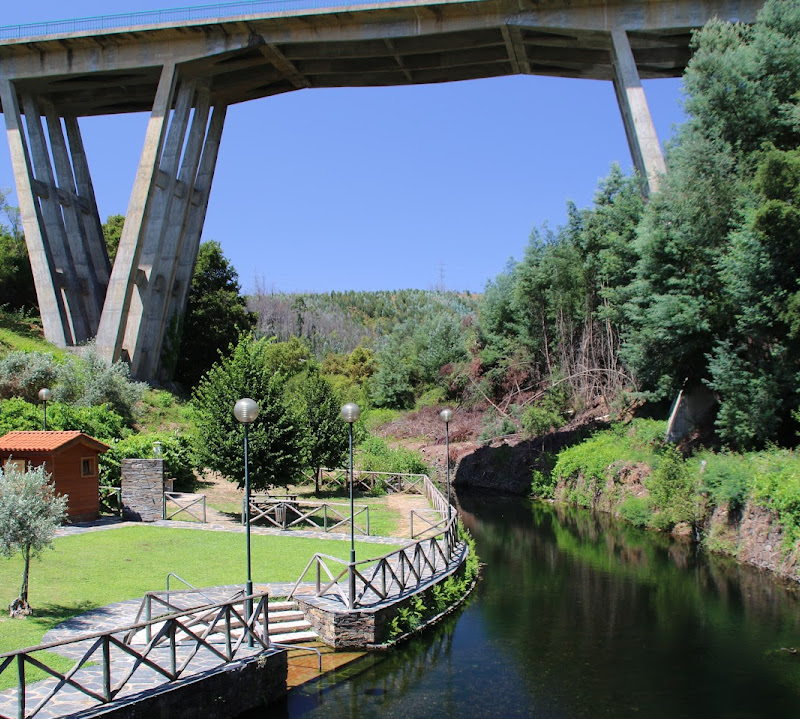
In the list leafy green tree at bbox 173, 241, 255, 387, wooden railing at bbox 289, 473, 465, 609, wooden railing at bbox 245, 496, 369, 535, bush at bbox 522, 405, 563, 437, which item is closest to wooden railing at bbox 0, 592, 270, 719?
wooden railing at bbox 289, 473, 465, 609

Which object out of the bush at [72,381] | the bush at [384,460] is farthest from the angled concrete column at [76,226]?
the bush at [384,460]

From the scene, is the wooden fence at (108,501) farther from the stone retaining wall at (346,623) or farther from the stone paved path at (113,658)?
the stone retaining wall at (346,623)

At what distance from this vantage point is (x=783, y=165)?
18000 millimetres

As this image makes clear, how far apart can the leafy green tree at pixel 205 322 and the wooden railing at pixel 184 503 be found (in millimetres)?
19866

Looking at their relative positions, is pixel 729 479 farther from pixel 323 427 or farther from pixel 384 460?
pixel 384 460

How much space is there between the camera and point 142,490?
1969 centimetres

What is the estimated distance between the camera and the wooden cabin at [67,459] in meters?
17.7

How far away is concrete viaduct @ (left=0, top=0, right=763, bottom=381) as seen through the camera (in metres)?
28.6

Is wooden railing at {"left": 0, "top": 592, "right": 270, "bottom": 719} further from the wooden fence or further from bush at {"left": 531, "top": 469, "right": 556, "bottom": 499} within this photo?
bush at {"left": 531, "top": 469, "right": 556, "bottom": 499}

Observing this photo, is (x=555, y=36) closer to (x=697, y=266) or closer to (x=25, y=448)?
(x=697, y=266)

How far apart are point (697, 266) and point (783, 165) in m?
4.00

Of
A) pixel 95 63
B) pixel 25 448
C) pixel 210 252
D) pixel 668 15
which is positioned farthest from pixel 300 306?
pixel 25 448

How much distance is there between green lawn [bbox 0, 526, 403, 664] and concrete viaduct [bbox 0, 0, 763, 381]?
1699cm

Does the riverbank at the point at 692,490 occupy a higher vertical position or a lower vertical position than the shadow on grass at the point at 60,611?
higher
